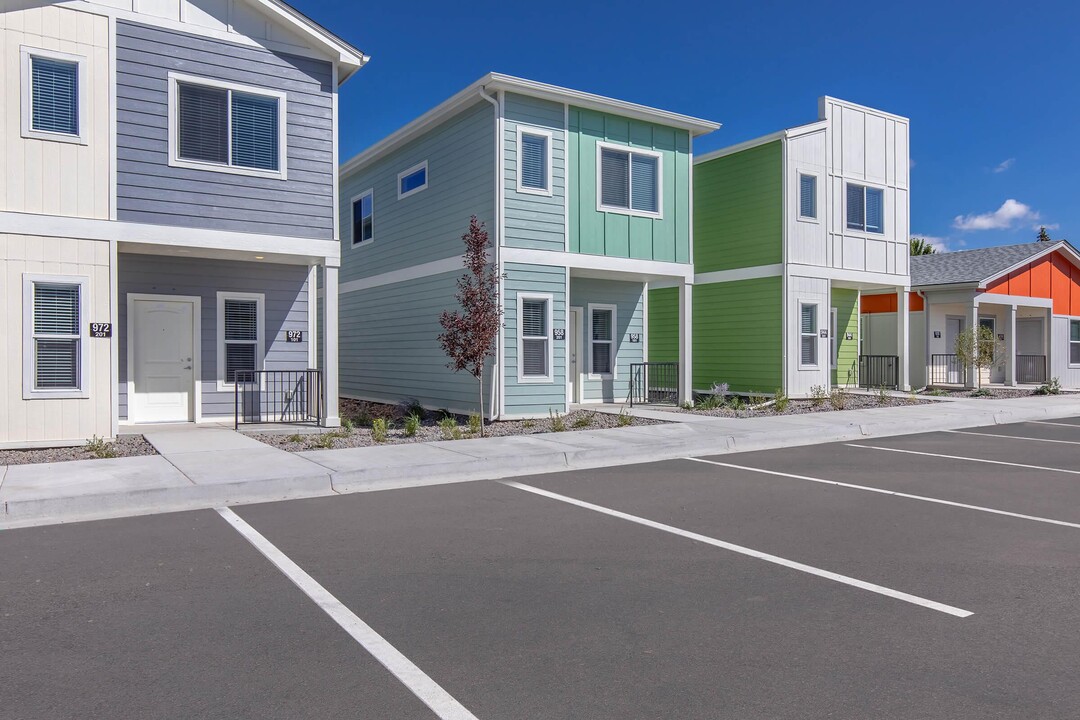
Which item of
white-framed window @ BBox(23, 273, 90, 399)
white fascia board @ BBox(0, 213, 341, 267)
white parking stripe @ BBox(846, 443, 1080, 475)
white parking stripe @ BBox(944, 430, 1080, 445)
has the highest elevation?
white fascia board @ BBox(0, 213, 341, 267)

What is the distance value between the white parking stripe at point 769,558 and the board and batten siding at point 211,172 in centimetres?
718

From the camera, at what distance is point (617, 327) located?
19.3 meters

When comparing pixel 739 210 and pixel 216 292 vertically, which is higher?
pixel 739 210

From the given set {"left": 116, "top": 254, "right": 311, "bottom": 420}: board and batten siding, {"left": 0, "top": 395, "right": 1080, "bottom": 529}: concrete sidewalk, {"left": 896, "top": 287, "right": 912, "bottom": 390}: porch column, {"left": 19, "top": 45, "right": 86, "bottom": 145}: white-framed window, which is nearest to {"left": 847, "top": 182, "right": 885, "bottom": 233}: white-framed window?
{"left": 896, "top": 287, "right": 912, "bottom": 390}: porch column

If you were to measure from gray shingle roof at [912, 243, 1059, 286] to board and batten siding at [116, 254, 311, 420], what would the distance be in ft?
63.4

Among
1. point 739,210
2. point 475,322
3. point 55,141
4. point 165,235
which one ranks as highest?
point 739,210

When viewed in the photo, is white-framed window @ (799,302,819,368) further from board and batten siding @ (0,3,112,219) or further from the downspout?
board and batten siding @ (0,3,112,219)

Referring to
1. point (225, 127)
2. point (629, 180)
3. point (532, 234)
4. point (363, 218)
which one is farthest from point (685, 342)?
point (225, 127)

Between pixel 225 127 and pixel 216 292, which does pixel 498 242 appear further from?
pixel 216 292

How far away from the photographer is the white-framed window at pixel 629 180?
54.6 feet

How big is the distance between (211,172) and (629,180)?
27.4ft

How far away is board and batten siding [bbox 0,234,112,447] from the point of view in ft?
35.6

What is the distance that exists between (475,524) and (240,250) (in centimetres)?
763

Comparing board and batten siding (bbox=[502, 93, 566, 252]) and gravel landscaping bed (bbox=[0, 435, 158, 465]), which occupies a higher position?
board and batten siding (bbox=[502, 93, 566, 252])
